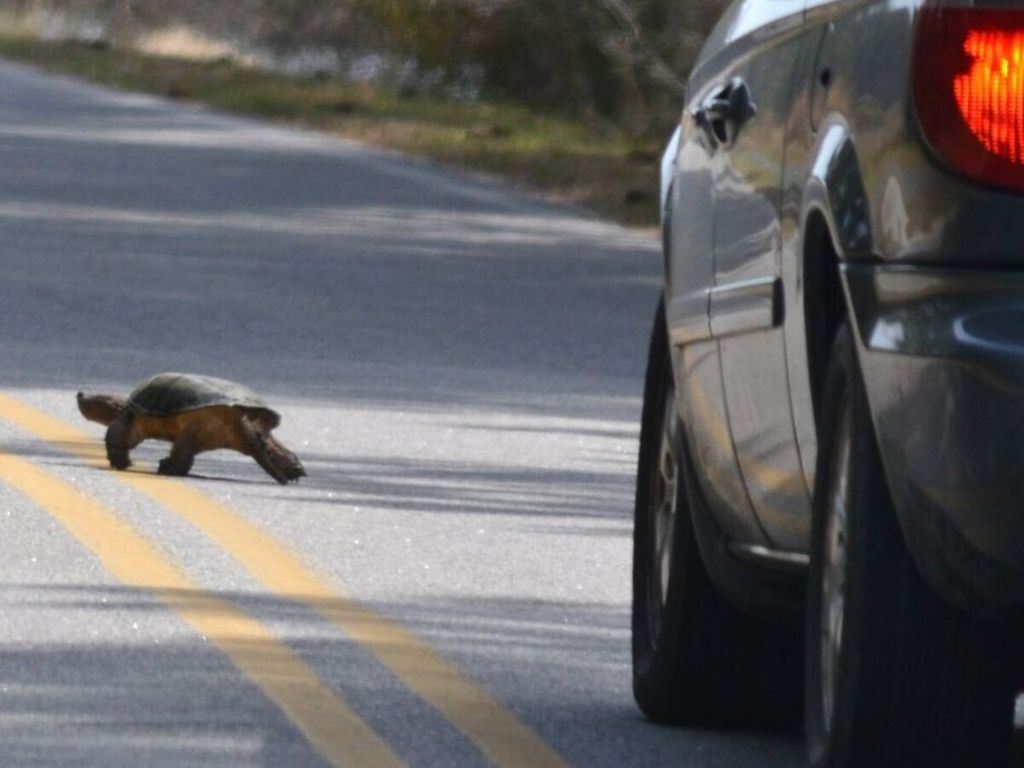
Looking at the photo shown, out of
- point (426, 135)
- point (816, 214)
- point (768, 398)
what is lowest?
point (426, 135)

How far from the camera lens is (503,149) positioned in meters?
26.1

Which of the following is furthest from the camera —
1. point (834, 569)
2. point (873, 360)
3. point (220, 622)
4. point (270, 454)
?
point (270, 454)

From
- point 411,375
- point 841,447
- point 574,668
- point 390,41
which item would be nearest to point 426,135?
point 390,41

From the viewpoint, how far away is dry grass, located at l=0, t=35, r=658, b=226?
2300 cm

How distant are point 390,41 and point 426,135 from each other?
1044cm

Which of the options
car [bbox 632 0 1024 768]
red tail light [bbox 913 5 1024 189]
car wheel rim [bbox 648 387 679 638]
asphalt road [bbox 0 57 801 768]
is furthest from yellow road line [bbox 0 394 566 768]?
red tail light [bbox 913 5 1024 189]

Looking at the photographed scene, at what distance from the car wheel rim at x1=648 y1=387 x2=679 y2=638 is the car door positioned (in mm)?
566

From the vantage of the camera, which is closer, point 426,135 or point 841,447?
point 841,447

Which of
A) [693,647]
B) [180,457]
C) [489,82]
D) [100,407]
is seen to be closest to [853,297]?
[693,647]

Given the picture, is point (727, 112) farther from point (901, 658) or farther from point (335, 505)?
point (335, 505)

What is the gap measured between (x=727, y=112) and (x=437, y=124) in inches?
994

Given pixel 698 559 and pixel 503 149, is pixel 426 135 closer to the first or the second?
pixel 503 149

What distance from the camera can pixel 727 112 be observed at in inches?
203

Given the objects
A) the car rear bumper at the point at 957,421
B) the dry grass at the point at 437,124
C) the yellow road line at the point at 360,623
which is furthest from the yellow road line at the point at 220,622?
the dry grass at the point at 437,124
